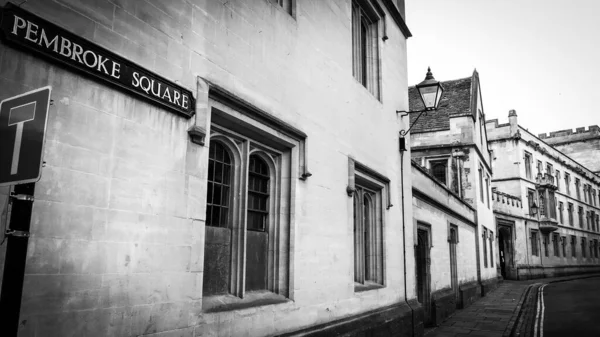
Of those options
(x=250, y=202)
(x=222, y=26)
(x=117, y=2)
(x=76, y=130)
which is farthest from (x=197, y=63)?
(x=250, y=202)

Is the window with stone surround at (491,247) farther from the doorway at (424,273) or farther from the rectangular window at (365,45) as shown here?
the rectangular window at (365,45)

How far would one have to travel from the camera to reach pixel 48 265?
10.4ft

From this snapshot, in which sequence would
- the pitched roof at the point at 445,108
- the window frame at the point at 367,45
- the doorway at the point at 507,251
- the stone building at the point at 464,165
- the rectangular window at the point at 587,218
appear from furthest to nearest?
the rectangular window at the point at 587,218 < the doorway at the point at 507,251 < the pitched roof at the point at 445,108 < the stone building at the point at 464,165 < the window frame at the point at 367,45

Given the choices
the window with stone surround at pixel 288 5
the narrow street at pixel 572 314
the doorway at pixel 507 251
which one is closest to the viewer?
the window with stone surround at pixel 288 5

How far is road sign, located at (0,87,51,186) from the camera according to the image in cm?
234

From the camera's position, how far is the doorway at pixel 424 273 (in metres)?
13.4

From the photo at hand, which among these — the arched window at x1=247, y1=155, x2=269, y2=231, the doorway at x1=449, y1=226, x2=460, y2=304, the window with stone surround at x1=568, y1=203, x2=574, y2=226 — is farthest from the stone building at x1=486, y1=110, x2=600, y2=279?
the arched window at x1=247, y1=155, x2=269, y2=231

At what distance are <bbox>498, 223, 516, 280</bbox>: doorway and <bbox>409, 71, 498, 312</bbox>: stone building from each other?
22.4ft

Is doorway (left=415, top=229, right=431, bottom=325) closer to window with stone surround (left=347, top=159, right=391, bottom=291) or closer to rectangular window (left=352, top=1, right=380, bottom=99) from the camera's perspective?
window with stone surround (left=347, top=159, right=391, bottom=291)

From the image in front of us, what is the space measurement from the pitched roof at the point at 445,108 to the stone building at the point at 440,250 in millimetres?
5091

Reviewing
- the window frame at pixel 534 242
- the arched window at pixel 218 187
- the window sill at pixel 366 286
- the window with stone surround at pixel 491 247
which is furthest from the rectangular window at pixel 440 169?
the arched window at pixel 218 187

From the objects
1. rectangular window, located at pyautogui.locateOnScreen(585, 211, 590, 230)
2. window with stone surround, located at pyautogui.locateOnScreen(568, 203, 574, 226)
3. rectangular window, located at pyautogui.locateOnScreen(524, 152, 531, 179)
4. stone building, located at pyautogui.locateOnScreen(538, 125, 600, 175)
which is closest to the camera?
rectangular window, located at pyautogui.locateOnScreen(524, 152, 531, 179)

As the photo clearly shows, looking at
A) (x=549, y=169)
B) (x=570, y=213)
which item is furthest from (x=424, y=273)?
(x=570, y=213)

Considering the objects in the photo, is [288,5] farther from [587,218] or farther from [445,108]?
[587,218]
